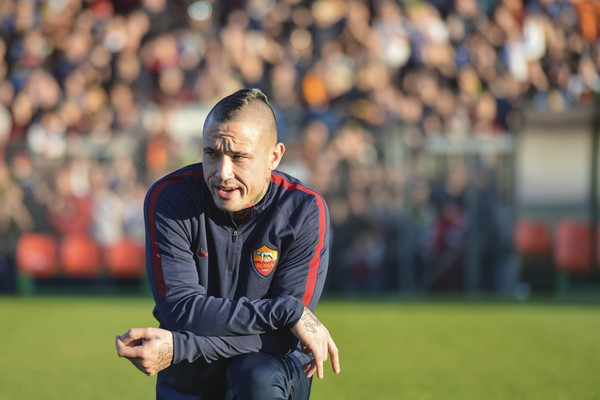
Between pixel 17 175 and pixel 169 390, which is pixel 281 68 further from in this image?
pixel 169 390

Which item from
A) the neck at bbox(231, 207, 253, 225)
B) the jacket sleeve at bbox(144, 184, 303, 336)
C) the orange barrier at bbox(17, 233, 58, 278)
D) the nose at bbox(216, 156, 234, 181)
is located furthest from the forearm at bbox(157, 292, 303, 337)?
the orange barrier at bbox(17, 233, 58, 278)

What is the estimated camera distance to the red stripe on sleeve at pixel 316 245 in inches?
124

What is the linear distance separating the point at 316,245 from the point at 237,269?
0.34 metres

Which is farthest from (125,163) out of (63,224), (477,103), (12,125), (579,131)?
(579,131)

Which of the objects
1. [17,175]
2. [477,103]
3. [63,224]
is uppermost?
[477,103]

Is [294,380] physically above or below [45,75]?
below

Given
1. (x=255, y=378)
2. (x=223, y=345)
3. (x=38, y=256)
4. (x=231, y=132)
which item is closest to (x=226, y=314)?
(x=223, y=345)

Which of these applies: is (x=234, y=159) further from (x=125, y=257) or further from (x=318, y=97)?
(x=318, y=97)

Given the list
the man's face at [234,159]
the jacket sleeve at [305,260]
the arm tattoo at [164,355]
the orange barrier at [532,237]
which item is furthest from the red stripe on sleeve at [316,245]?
the orange barrier at [532,237]

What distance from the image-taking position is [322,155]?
409 inches

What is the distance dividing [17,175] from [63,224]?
0.93 metres

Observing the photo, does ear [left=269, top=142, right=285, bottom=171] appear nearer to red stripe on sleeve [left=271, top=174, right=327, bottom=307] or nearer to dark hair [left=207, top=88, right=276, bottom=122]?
red stripe on sleeve [left=271, top=174, right=327, bottom=307]

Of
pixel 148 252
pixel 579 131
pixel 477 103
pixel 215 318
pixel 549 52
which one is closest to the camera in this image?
pixel 215 318

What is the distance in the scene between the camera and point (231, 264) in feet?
10.2
